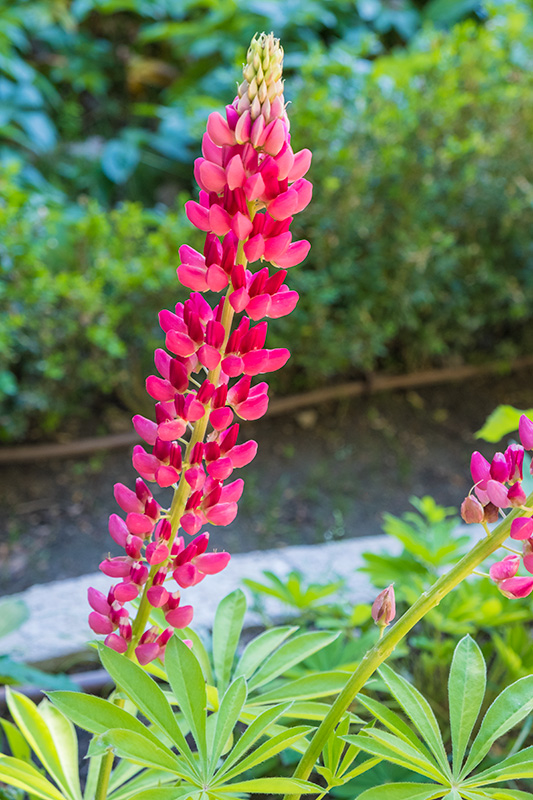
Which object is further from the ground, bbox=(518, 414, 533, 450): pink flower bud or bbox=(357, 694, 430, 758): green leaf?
Answer: bbox=(518, 414, 533, 450): pink flower bud

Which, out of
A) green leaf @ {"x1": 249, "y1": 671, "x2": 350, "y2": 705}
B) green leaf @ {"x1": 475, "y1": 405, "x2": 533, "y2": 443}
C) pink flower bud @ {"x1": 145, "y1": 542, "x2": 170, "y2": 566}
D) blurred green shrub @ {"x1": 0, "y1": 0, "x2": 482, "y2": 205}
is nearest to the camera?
pink flower bud @ {"x1": 145, "y1": 542, "x2": 170, "y2": 566}

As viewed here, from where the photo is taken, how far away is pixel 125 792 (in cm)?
87

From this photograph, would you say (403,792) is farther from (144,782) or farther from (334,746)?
(144,782)

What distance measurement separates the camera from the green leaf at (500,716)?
68cm

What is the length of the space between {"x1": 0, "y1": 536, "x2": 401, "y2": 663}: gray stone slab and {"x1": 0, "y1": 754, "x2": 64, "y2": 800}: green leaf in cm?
77

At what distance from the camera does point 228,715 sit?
690 millimetres

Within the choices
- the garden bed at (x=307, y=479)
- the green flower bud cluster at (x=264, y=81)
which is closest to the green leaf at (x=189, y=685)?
the green flower bud cluster at (x=264, y=81)

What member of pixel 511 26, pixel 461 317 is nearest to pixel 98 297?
pixel 461 317

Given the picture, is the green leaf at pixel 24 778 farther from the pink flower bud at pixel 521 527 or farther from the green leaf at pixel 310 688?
the pink flower bud at pixel 521 527

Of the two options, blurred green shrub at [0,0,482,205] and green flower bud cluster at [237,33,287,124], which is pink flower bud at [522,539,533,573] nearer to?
green flower bud cluster at [237,33,287,124]

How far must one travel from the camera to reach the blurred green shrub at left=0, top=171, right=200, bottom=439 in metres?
2.38

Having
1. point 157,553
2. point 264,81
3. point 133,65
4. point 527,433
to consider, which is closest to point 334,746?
point 157,553

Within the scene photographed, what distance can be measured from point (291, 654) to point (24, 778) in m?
0.35

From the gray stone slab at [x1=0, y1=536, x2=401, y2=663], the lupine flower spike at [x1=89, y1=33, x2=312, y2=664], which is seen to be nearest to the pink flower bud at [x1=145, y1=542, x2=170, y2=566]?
the lupine flower spike at [x1=89, y1=33, x2=312, y2=664]
